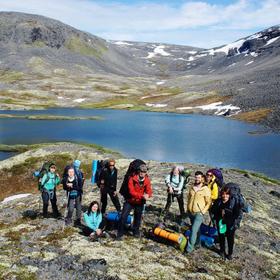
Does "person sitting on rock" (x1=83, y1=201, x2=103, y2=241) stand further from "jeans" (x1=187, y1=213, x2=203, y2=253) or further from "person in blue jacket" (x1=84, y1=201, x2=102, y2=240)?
"jeans" (x1=187, y1=213, x2=203, y2=253)

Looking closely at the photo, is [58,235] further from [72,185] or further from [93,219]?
[72,185]

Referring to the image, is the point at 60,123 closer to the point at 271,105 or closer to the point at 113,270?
the point at 271,105

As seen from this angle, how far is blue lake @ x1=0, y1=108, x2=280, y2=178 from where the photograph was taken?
7531 cm

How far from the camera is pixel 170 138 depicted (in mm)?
99875

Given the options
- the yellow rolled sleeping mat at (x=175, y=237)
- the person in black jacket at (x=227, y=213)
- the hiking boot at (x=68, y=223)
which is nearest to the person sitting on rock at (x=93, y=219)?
the hiking boot at (x=68, y=223)

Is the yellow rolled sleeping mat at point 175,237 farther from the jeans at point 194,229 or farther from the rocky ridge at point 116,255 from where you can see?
the rocky ridge at point 116,255

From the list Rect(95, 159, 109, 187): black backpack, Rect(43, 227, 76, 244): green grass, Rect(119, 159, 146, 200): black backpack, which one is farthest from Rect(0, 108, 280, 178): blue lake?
Rect(119, 159, 146, 200): black backpack

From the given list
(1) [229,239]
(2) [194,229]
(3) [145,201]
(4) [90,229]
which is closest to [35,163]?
(4) [90,229]

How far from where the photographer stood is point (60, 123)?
401 feet

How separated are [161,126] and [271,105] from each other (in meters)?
54.0

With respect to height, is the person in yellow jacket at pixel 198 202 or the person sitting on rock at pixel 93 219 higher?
the person in yellow jacket at pixel 198 202

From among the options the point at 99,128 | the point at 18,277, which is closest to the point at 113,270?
the point at 18,277

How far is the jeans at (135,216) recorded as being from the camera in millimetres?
20109

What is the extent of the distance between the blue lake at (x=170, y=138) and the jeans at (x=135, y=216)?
153 ft
